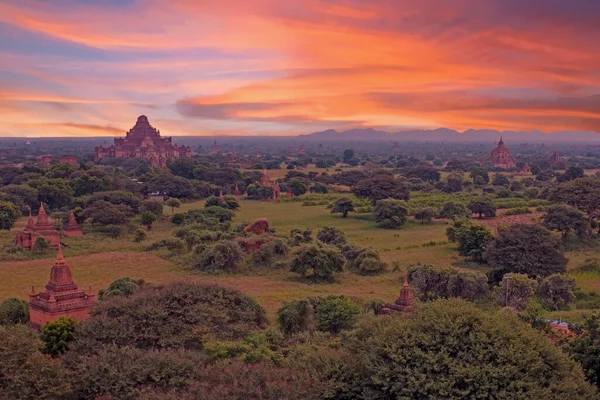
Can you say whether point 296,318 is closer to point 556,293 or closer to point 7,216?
point 556,293

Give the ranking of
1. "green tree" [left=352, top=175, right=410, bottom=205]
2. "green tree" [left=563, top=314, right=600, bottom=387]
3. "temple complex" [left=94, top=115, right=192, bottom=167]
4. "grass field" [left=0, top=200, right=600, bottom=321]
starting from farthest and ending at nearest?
1. "temple complex" [left=94, top=115, right=192, bottom=167]
2. "green tree" [left=352, top=175, right=410, bottom=205]
3. "grass field" [left=0, top=200, right=600, bottom=321]
4. "green tree" [left=563, top=314, right=600, bottom=387]

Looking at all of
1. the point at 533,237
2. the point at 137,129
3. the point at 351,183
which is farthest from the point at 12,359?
the point at 137,129

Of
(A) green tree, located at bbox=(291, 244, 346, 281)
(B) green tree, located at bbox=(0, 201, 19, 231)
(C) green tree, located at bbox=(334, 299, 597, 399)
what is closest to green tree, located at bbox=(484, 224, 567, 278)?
(A) green tree, located at bbox=(291, 244, 346, 281)

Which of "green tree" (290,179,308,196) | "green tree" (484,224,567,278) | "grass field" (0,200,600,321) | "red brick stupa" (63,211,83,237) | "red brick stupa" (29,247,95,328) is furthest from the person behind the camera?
"green tree" (290,179,308,196)

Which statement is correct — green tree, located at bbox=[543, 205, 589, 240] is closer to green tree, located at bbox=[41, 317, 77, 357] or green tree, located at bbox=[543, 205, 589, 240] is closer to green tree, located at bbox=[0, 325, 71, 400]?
green tree, located at bbox=[41, 317, 77, 357]

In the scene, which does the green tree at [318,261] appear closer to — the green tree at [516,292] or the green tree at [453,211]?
the green tree at [516,292]

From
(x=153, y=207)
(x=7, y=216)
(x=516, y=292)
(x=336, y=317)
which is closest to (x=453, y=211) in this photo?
(x=516, y=292)

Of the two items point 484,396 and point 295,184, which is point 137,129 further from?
point 484,396
